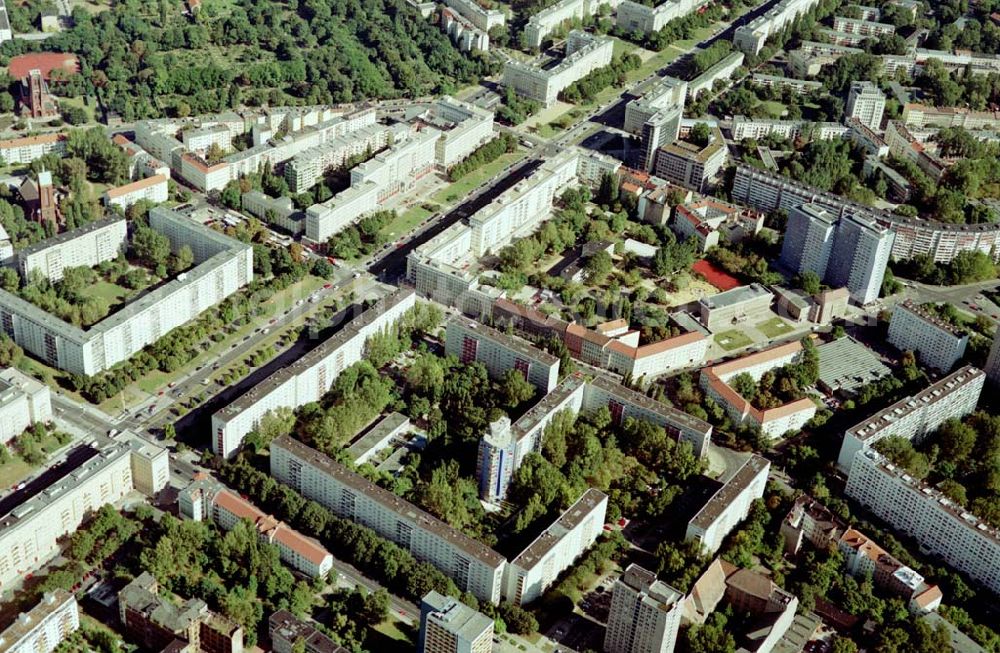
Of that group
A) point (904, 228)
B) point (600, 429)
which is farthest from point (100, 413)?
point (904, 228)

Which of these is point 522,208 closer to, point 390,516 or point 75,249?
point 75,249

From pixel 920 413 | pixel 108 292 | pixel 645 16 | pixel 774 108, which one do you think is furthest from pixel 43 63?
pixel 920 413

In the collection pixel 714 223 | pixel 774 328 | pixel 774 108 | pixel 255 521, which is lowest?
pixel 255 521

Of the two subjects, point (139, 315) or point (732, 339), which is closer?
point (139, 315)

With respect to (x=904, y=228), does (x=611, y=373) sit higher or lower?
lower

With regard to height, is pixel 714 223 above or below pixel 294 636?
above

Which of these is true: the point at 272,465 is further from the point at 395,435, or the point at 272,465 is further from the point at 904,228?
the point at 904,228
